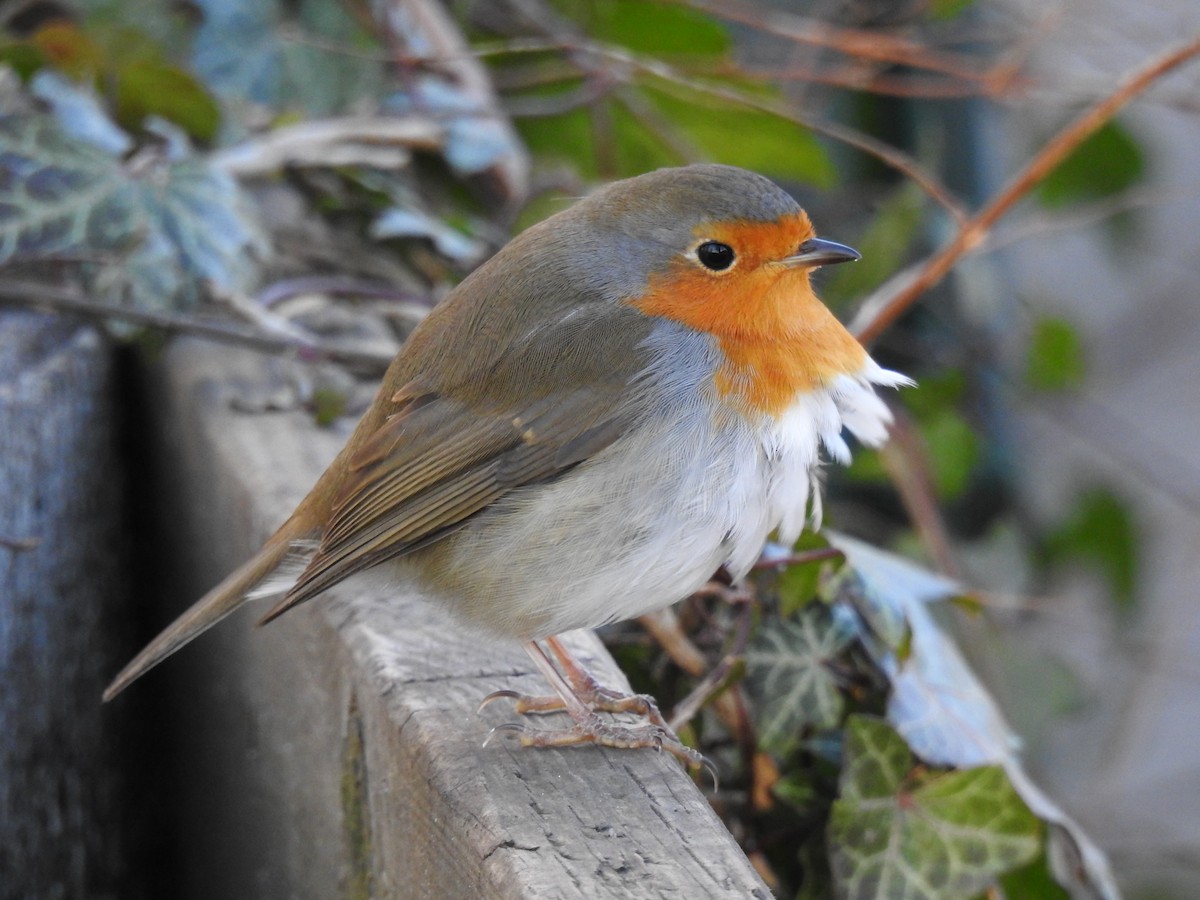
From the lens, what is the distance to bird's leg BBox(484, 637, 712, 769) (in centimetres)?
152

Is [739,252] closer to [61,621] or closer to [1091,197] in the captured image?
[61,621]

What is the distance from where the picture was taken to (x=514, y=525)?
1.71 meters

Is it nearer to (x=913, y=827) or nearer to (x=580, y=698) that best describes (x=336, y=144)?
(x=580, y=698)

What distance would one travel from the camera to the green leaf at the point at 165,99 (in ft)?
8.84

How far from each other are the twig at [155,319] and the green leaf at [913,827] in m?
1.03

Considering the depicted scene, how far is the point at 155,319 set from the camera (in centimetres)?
224

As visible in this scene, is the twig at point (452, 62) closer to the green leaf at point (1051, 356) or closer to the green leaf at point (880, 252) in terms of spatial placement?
the green leaf at point (880, 252)

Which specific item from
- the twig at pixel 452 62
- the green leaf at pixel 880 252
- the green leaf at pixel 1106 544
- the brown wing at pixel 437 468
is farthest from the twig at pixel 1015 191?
the green leaf at pixel 1106 544

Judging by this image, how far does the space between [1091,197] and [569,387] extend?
2.59 metres

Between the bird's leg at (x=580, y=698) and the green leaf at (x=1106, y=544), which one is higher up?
the bird's leg at (x=580, y=698)

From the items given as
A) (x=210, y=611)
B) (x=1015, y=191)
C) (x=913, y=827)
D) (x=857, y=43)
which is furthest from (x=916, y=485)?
(x=210, y=611)

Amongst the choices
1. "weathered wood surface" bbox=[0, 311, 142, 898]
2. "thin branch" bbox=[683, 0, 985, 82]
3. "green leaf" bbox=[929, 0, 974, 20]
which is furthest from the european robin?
"green leaf" bbox=[929, 0, 974, 20]

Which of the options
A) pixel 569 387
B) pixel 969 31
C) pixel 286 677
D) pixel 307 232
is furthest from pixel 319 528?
pixel 969 31

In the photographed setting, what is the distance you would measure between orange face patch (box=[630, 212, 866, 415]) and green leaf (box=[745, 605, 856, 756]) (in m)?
0.36
